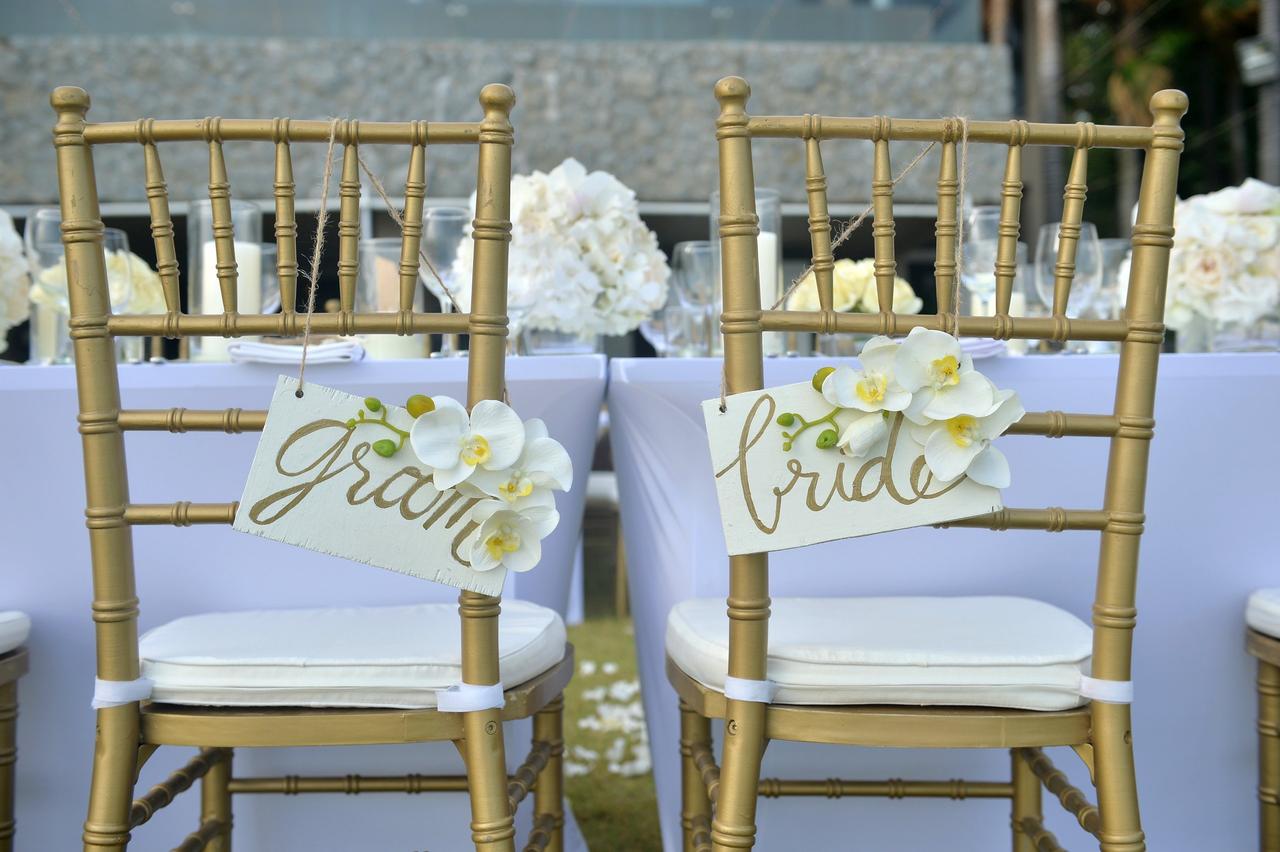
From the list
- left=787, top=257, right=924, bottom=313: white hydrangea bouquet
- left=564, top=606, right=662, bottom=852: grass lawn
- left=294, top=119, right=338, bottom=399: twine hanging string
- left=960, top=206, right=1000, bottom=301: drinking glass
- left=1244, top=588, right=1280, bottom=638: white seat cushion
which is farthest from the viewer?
left=564, top=606, right=662, bottom=852: grass lawn

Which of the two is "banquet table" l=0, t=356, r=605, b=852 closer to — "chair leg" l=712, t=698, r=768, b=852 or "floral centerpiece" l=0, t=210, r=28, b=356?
"floral centerpiece" l=0, t=210, r=28, b=356

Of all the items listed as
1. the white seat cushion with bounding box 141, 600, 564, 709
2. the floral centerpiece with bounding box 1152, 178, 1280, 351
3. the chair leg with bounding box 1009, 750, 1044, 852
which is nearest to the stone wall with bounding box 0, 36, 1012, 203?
the floral centerpiece with bounding box 1152, 178, 1280, 351

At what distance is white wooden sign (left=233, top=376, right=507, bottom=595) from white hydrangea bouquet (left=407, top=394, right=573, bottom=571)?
1 cm

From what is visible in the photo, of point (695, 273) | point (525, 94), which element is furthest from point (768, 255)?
point (525, 94)

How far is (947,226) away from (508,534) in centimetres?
47

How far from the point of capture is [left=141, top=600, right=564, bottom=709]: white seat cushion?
3.45 feet

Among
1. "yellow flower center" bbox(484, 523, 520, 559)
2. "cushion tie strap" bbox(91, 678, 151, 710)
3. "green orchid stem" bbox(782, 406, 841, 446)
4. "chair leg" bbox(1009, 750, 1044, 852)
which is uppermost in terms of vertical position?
"green orchid stem" bbox(782, 406, 841, 446)

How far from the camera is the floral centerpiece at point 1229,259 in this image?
66.7 inches

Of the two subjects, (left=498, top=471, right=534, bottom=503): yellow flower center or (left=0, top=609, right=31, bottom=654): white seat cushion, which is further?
(left=0, top=609, right=31, bottom=654): white seat cushion

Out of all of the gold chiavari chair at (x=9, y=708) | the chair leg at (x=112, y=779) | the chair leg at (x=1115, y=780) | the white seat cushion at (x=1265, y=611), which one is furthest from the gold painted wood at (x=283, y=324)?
the white seat cushion at (x=1265, y=611)

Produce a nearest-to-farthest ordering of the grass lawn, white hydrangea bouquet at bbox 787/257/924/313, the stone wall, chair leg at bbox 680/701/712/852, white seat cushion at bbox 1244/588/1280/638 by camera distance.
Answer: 1. chair leg at bbox 680/701/712/852
2. white seat cushion at bbox 1244/588/1280/638
3. white hydrangea bouquet at bbox 787/257/924/313
4. the grass lawn
5. the stone wall

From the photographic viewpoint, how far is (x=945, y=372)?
37.3 inches

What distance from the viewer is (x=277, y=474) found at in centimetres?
93

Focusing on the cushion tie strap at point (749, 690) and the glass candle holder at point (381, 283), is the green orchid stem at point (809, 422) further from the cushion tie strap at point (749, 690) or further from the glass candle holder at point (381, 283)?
the glass candle holder at point (381, 283)
